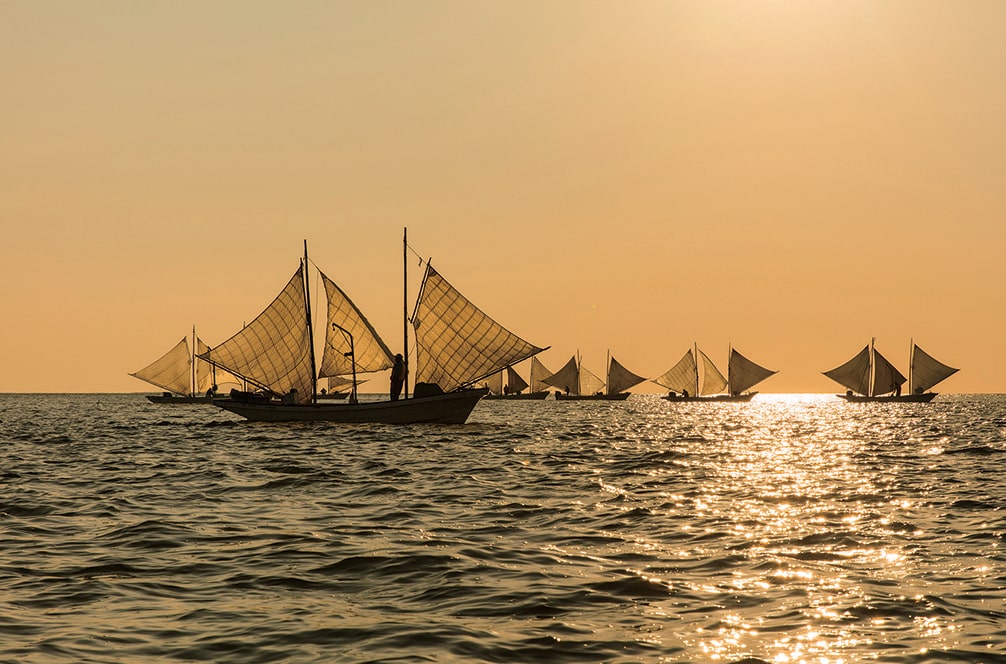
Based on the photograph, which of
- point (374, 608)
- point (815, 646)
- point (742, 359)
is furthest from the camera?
point (742, 359)

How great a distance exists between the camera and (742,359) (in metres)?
180

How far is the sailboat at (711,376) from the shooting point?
180375 millimetres

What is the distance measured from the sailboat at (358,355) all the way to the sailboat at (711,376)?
12915 centimetres

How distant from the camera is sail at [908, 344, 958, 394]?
153625 mm

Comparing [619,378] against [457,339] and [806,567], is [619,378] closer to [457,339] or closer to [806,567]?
[457,339]

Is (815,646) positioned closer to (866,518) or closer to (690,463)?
(866,518)

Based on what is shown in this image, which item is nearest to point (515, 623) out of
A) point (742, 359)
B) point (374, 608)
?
point (374, 608)

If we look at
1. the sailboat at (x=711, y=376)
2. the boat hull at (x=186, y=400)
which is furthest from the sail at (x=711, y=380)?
the boat hull at (x=186, y=400)

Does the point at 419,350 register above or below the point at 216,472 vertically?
above

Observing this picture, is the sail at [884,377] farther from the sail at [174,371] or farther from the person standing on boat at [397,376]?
the person standing on boat at [397,376]

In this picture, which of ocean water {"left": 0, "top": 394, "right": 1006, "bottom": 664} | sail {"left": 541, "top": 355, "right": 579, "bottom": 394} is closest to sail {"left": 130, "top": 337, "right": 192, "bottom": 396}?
sail {"left": 541, "top": 355, "right": 579, "bottom": 394}

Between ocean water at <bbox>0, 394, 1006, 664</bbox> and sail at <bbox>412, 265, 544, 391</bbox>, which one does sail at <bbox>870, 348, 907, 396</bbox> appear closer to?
sail at <bbox>412, 265, 544, 391</bbox>

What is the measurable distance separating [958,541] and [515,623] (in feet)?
26.5

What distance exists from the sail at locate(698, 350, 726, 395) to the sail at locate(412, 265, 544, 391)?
13266 centimetres
